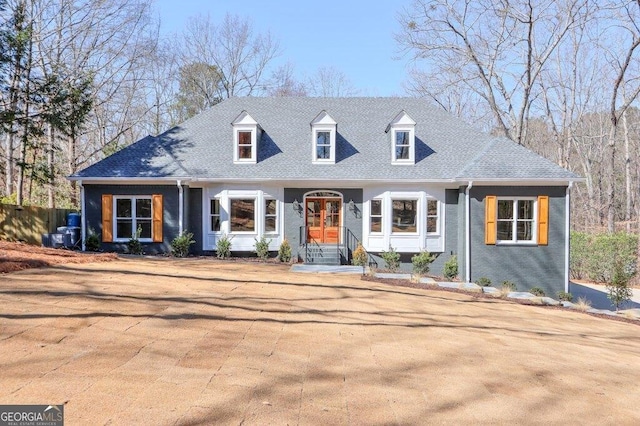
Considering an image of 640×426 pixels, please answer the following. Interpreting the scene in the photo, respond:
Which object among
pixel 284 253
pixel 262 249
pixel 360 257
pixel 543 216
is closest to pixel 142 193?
pixel 262 249

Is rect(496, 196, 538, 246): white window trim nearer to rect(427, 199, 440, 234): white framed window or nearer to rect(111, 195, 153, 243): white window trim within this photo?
rect(427, 199, 440, 234): white framed window

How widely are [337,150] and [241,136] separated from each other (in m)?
3.78

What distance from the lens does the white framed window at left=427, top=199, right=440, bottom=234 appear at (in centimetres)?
1487

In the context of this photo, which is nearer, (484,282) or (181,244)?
(484,282)

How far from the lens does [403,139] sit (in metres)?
15.6

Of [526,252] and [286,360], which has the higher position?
[526,252]

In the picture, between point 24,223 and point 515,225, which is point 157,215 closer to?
point 24,223

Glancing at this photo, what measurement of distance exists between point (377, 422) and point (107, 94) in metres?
26.0

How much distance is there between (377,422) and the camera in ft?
10.2

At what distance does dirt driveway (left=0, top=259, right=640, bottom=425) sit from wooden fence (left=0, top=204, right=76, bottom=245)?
9342mm

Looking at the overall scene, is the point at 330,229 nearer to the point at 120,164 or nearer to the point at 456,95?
the point at 120,164

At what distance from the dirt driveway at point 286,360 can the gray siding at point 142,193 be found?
7.20 meters

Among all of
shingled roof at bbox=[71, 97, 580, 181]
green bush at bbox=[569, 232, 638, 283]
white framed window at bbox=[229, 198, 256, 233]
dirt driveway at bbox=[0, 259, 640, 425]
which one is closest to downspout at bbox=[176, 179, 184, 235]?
shingled roof at bbox=[71, 97, 580, 181]

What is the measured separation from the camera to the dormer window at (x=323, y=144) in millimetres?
15508
